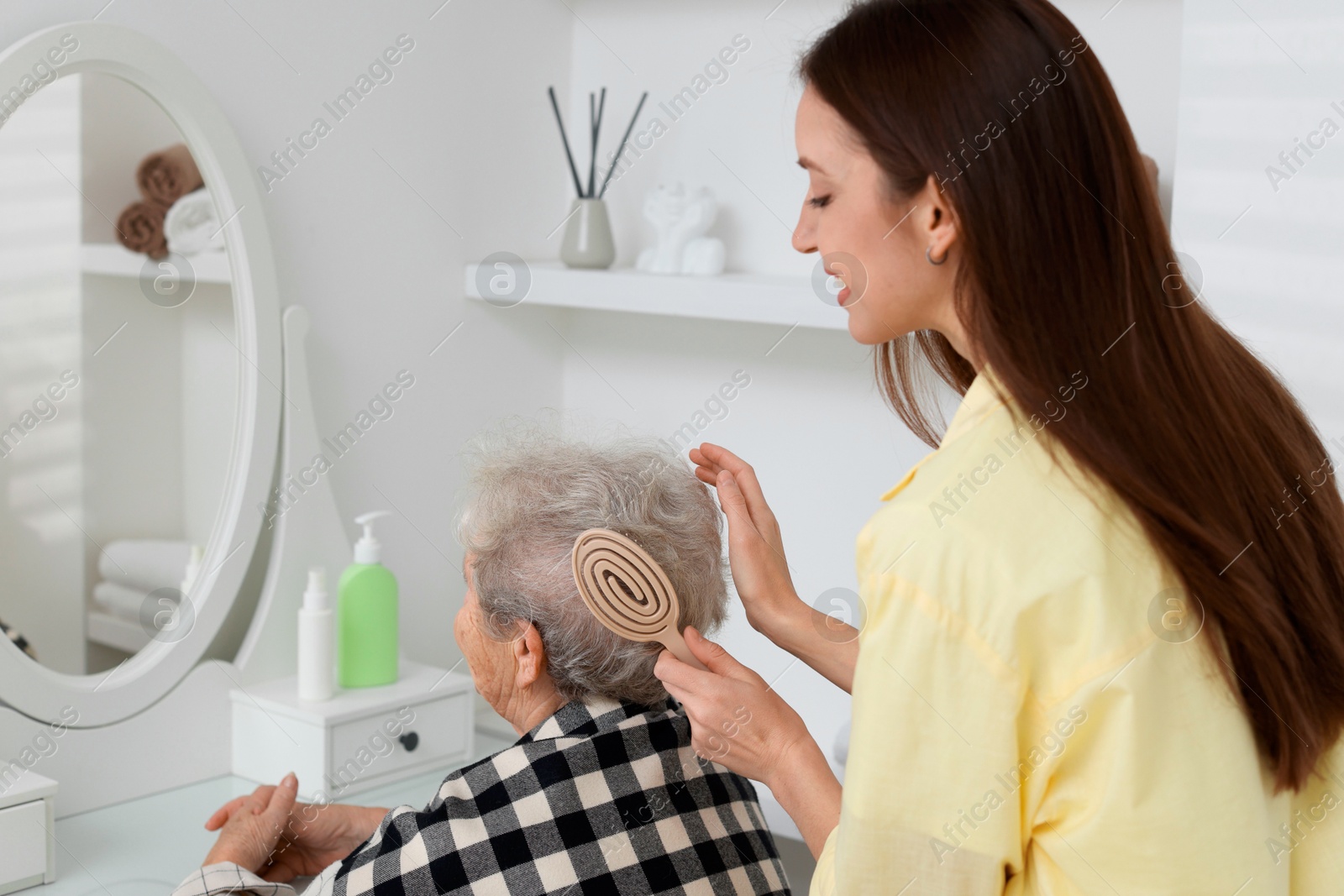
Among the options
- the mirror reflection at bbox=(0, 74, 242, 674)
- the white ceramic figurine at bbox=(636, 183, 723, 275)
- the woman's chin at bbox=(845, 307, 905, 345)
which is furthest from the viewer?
the white ceramic figurine at bbox=(636, 183, 723, 275)

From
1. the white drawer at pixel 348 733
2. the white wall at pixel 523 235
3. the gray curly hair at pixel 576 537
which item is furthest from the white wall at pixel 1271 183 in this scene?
the white drawer at pixel 348 733

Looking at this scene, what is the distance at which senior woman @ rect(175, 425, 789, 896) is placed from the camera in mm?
1021

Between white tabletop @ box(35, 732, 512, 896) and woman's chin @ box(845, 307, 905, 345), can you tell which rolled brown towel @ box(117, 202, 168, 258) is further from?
woman's chin @ box(845, 307, 905, 345)

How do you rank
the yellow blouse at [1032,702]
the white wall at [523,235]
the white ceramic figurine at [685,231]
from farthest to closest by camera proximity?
the white ceramic figurine at [685,231] < the white wall at [523,235] < the yellow blouse at [1032,702]

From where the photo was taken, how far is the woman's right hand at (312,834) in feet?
4.28

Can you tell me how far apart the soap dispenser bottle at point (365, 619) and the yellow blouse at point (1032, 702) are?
1.06 m

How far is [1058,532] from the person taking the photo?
66 cm

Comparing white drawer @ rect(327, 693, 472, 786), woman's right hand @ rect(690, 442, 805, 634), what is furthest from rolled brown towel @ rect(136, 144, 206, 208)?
woman's right hand @ rect(690, 442, 805, 634)

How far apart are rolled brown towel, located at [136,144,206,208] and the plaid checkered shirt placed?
83cm

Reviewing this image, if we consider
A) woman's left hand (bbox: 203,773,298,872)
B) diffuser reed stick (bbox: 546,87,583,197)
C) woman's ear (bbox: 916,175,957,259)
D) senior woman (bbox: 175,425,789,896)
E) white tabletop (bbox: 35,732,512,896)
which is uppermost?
diffuser reed stick (bbox: 546,87,583,197)

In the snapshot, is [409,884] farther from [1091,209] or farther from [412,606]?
[412,606]

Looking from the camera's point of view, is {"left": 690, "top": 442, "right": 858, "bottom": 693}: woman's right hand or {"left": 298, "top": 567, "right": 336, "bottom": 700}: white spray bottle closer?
{"left": 690, "top": 442, "right": 858, "bottom": 693}: woman's right hand

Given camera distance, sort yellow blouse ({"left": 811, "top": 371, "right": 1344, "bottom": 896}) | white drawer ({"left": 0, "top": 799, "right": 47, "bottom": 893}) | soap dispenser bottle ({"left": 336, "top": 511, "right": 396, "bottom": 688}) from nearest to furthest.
Result: yellow blouse ({"left": 811, "top": 371, "right": 1344, "bottom": 896}) < white drawer ({"left": 0, "top": 799, "right": 47, "bottom": 893}) < soap dispenser bottle ({"left": 336, "top": 511, "right": 396, "bottom": 688})

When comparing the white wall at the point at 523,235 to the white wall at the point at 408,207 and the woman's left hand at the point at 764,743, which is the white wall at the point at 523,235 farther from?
the woman's left hand at the point at 764,743
